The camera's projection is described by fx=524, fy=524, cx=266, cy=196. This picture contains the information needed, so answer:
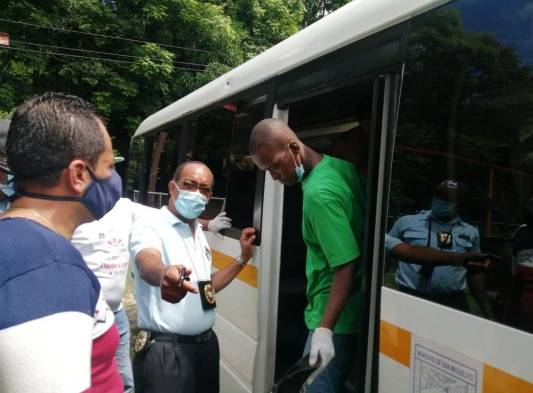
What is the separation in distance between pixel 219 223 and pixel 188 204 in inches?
45.5

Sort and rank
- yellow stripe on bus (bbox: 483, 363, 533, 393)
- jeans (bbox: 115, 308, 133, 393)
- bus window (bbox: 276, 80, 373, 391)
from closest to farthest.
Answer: yellow stripe on bus (bbox: 483, 363, 533, 393), bus window (bbox: 276, 80, 373, 391), jeans (bbox: 115, 308, 133, 393)

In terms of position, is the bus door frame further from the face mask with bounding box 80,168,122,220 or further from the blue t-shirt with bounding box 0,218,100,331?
the blue t-shirt with bounding box 0,218,100,331

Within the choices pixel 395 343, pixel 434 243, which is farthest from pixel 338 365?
pixel 434 243

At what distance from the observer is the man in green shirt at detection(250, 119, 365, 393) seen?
2434 millimetres

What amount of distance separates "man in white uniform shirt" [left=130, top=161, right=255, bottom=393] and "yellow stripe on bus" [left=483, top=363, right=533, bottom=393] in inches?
54.8

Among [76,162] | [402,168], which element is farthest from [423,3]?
[76,162]

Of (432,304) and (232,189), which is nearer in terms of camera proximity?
(432,304)

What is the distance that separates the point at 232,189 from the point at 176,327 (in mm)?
1557

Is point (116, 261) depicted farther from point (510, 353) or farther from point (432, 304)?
point (510, 353)

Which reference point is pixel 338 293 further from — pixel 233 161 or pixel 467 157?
pixel 233 161

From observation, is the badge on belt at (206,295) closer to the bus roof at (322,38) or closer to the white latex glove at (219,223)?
the white latex glove at (219,223)

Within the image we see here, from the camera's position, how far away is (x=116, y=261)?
11.0ft

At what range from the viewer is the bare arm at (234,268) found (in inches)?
127

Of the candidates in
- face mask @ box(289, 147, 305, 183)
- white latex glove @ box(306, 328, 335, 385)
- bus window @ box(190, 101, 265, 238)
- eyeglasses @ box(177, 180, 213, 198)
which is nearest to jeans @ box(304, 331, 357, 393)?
white latex glove @ box(306, 328, 335, 385)
